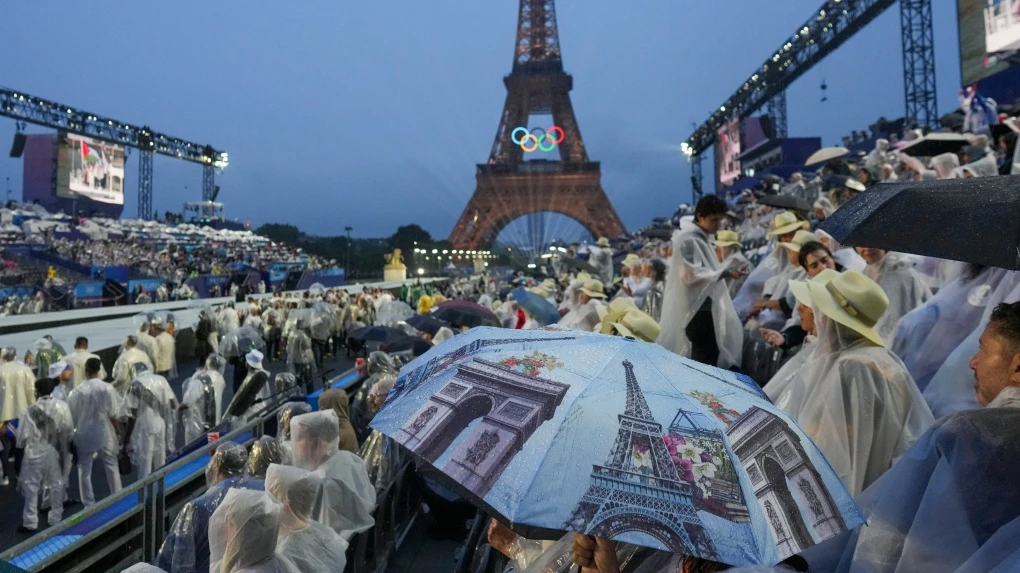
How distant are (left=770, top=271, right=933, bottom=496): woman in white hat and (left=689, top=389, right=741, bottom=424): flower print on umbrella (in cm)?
90

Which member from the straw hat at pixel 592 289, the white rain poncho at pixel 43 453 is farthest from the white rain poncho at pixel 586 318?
the white rain poncho at pixel 43 453

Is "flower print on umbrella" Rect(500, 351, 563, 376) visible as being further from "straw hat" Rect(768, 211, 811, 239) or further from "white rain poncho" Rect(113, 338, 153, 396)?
"white rain poncho" Rect(113, 338, 153, 396)

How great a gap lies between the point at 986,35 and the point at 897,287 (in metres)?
17.3

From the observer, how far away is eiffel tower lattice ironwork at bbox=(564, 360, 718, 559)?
1409 mm

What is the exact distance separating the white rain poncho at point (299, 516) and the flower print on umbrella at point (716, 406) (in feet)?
6.12

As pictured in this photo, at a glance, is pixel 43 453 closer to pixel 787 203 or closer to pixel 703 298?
pixel 703 298

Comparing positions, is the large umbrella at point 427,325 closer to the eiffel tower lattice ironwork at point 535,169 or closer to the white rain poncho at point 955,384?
the white rain poncho at point 955,384

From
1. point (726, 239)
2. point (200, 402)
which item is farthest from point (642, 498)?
point (200, 402)

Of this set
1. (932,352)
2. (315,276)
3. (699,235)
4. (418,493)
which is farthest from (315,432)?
(315,276)

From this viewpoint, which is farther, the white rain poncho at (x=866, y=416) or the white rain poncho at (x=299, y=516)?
the white rain poncho at (x=299, y=516)

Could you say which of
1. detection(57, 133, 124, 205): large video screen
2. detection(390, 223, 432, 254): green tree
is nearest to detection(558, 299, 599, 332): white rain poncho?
detection(57, 133, 124, 205): large video screen

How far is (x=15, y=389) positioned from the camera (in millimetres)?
7719

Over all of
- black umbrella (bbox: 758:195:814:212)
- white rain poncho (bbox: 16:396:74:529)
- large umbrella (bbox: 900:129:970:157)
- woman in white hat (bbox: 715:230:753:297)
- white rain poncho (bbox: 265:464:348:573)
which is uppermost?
large umbrella (bbox: 900:129:970:157)

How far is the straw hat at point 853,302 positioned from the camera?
2.46 meters
